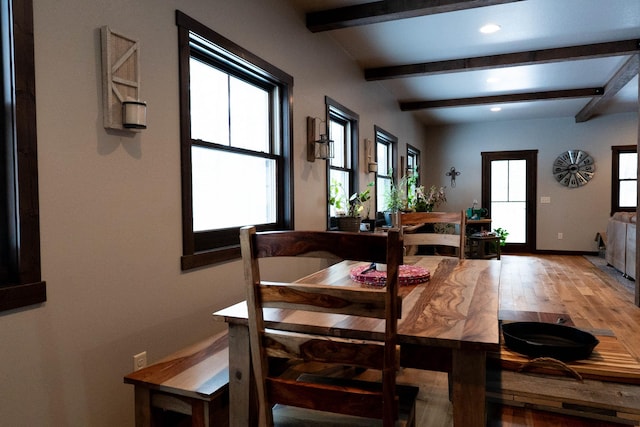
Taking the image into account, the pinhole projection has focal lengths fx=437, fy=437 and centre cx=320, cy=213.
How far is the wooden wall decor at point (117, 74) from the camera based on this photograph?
5.90 feet

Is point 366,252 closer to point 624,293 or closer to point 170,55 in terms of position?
point 170,55

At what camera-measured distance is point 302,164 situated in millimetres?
3615

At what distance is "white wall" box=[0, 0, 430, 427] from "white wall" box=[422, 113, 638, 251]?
298 inches

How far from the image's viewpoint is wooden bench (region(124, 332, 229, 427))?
1.55 meters

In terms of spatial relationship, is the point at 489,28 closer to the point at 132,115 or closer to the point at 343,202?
the point at 343,202

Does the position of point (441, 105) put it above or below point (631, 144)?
above

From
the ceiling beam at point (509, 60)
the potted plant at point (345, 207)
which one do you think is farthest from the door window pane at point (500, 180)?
the potted plant at point (345, 207)

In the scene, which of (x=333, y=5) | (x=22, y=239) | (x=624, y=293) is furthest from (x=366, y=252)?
(x=624, y=293)

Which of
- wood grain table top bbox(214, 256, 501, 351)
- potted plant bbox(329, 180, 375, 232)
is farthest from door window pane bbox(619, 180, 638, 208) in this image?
wood grain table top bbox(214, 256, 501, 351)

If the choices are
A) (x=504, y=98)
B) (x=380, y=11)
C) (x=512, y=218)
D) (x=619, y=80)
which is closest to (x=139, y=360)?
(x=380, y=11)

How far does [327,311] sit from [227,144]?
6.23 feet

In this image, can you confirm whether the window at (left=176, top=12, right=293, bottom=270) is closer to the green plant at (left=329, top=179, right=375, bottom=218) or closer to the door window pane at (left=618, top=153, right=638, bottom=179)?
the green plant at (left=329, top=179, right=375, bottom=218)

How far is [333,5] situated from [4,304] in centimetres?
305

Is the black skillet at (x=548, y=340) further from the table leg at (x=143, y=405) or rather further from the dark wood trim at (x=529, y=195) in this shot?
the dark wood trim at (x=529, y=195)
